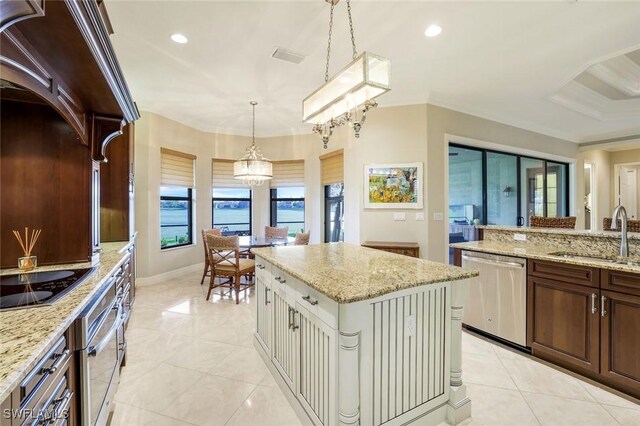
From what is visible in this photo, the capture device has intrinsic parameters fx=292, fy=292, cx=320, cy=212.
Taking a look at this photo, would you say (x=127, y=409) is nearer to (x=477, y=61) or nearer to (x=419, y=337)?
(x=419, y=337)

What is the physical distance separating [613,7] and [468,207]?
10.2 ft

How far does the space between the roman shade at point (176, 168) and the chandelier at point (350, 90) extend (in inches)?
143

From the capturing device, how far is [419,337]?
5.72ft

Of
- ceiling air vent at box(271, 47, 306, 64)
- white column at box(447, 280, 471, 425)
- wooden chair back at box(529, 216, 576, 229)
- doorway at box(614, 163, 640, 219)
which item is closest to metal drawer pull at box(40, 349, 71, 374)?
white column at box(447, 280, 471, 425)

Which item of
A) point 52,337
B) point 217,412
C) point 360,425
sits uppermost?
point 52,337

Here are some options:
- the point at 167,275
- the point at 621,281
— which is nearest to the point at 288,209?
the point at 167,275

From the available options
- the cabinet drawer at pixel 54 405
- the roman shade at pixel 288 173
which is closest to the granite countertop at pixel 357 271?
the cabinet drawer at pixel 54 405

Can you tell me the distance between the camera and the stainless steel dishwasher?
2689 millimetres

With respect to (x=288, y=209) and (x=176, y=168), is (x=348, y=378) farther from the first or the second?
(x=288, y=209)

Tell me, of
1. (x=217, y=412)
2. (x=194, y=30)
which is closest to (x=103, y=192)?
A: (x=194, y=30)

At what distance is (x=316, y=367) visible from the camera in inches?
66.1

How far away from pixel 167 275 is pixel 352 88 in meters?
4.81

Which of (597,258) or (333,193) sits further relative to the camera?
(333,193)

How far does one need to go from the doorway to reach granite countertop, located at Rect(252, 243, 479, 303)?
928 cm
